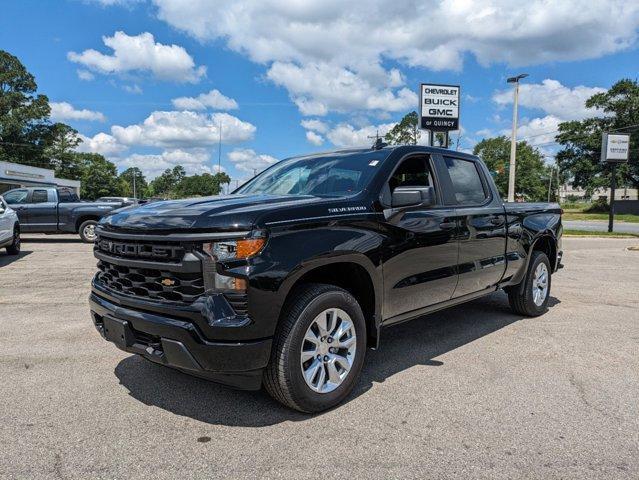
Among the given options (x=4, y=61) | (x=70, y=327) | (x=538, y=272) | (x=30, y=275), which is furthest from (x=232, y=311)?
(x=4, y=61)

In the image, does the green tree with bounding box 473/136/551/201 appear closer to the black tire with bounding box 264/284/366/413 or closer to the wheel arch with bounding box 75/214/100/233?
the wheel arch with bounding box 75/214/100/233

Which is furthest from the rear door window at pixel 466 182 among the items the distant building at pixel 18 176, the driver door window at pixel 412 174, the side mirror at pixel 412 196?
the distant building at pixel 18 176

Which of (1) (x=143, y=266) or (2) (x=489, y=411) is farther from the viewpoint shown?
(2) (x=489, y=411)

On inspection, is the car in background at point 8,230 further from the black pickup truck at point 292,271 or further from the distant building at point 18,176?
the distant building at point 18,176

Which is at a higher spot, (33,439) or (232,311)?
(232,311)

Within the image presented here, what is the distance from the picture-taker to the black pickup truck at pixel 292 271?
9.80 feet

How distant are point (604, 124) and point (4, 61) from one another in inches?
3064

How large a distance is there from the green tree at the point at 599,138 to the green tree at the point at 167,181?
114011 millimetres

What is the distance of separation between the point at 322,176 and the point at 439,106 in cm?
2004

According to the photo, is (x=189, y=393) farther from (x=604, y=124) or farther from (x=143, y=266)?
(x=604, y=124)

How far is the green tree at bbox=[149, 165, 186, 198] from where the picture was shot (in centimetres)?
15412

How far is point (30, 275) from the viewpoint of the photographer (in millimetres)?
8938

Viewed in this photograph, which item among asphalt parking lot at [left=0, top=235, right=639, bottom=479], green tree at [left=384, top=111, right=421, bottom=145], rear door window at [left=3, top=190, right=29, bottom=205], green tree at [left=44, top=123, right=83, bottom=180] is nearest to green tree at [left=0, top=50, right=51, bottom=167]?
green tree at [left=44, top=123, right=83, bottom=180]

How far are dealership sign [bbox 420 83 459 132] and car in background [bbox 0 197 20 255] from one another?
55.8 feet
